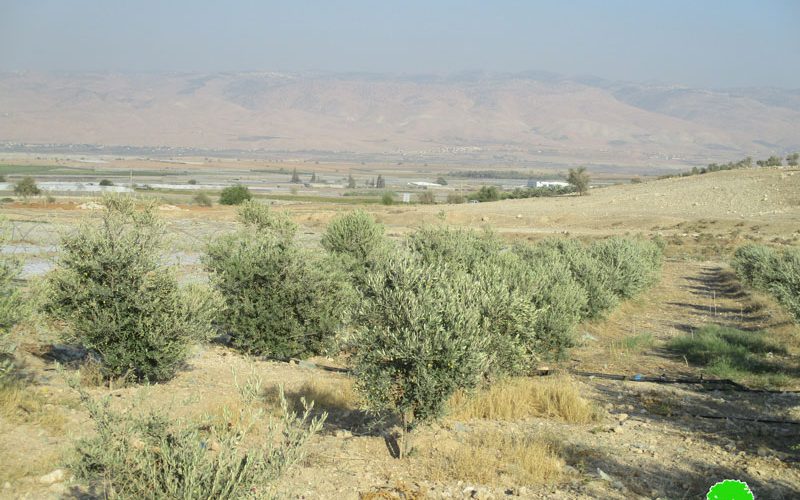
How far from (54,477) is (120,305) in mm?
3602

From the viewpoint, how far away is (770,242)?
38.1 m

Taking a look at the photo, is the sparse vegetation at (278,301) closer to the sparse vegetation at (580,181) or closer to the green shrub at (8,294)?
the green shrub at (8,294)

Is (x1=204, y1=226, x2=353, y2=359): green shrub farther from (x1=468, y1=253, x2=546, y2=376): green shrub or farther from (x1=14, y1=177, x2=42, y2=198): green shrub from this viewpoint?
(x1=14, y1=177, x2=42, y2=198): green shrub

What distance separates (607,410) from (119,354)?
680 cm

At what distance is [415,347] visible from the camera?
25.3 ft

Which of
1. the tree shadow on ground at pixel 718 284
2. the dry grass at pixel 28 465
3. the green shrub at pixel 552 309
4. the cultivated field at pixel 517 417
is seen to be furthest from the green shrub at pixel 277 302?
the tree shadow on ground at pixel 718 284

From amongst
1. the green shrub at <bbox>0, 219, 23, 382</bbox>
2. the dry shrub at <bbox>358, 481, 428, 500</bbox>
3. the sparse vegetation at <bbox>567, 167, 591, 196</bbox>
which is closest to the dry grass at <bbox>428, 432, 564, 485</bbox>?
the dry shrub at <bbox>358, 481, 428, 500</bbox>

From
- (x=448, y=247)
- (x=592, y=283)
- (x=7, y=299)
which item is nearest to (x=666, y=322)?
(x=592, y=283)

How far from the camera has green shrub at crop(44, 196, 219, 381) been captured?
9.95m

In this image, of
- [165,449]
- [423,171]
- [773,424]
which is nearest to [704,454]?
[773,424]

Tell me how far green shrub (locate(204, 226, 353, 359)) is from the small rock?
6.53 meters

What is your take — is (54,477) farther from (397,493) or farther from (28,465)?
(397,493)

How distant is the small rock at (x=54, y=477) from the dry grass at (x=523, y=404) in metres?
4.59

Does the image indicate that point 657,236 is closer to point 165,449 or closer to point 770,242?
point 770,242
